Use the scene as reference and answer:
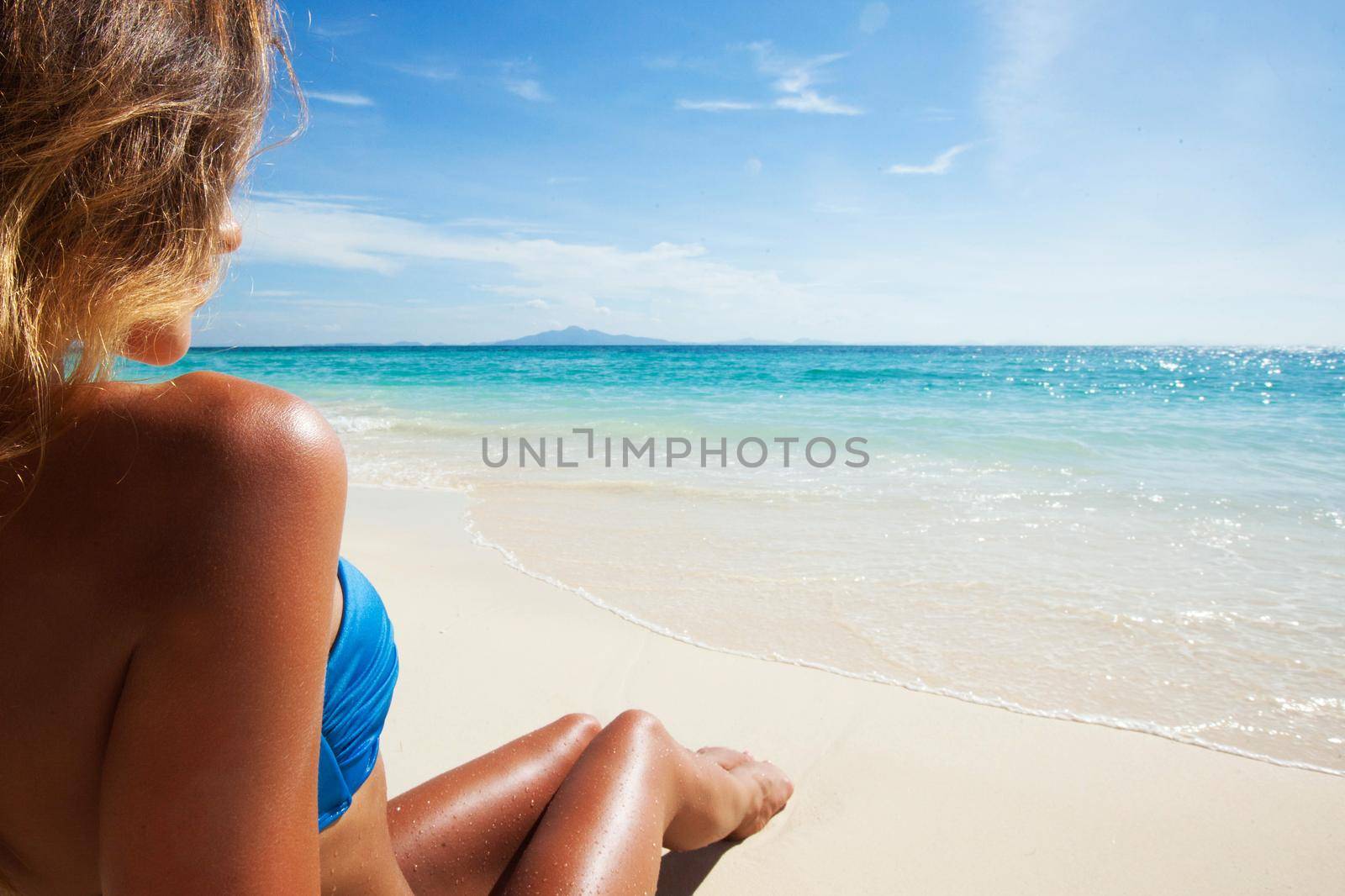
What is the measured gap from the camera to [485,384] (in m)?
22.5

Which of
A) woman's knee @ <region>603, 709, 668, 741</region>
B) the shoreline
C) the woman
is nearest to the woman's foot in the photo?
woman's knee @ <region>603, 709, 668, 741</region>

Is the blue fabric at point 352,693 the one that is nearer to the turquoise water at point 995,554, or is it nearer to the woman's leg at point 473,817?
the woman's leg at point 473,817

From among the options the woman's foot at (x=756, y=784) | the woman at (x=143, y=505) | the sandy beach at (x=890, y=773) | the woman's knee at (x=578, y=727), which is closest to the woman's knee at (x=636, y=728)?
the woman's knee at (x=578, y=727)

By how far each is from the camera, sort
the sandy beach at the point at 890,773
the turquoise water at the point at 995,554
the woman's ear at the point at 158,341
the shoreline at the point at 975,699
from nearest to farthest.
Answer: the woman's ear at the point at 158,341
the sandy beach at the point at 890,773
the shoreline at the point at 975,699
the turquoise water at the point at 995,554

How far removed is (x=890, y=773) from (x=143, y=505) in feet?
7.54

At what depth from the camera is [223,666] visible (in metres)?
0.64

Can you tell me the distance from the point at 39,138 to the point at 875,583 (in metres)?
3.79

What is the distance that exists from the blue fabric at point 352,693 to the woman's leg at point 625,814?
401 mm

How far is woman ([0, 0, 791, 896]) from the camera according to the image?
637mm

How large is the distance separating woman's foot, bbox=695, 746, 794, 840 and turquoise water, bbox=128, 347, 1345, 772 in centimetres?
93

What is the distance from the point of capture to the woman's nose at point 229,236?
0.90m

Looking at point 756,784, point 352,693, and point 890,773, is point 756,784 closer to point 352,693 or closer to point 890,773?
point 890,773

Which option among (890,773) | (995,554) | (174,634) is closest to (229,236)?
(174,634)

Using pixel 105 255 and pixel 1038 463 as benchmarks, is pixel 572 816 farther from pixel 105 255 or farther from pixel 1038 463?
pixel 1038 463
